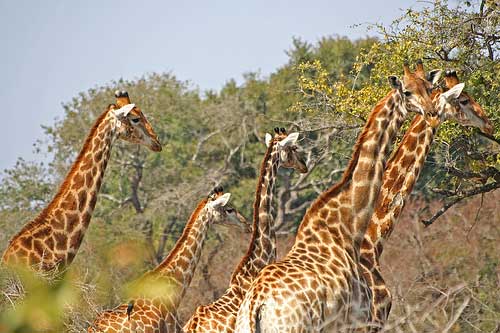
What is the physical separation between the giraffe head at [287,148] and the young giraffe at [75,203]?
4.22 ft

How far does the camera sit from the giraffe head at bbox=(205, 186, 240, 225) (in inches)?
433

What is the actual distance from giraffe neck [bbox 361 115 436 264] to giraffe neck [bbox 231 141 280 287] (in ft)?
4.35

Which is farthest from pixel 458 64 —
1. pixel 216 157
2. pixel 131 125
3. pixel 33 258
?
pixel 216 157

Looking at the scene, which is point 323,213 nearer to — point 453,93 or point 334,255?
point 334,255

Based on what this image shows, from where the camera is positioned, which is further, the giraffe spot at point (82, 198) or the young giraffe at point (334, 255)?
the giraffe spot at point (82, 198)

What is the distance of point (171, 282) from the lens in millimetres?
9953

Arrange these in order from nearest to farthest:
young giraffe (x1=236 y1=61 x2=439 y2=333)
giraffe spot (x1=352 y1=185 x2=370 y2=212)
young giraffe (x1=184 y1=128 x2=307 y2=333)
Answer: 1. young giraffe (x1=236 y1=61 x2=439 y2=333)
2. giraffe spot (x1=352 y1=185 x2=370 y2=212)
3. young giraffe (x1=184 y1=128 x2=307 y2=333)

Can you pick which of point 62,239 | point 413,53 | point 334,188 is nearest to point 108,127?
point 62,239

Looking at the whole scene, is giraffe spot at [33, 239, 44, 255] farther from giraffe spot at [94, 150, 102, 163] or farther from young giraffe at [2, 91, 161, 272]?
giraffe spot at [94, 150, 102, 163]

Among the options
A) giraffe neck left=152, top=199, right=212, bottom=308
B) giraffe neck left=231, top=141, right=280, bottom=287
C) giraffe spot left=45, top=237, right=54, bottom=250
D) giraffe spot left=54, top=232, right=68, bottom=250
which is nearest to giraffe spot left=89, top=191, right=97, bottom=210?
giraffe spot left=54, top=232, right=68, bottom=250

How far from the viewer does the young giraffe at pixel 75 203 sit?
8695 mm

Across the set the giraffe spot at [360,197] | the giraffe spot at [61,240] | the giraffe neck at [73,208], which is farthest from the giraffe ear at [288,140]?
the giraffe spot at [61,240]

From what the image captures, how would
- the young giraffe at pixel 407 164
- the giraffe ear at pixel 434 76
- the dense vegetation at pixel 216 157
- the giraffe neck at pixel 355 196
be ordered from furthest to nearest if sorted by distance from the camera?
the dense vegetation at pixel 216 157
the giraffe ear at pixel 434 76
the young giraffe at pixel 407 164
the giraffe neck at pixel 355 196

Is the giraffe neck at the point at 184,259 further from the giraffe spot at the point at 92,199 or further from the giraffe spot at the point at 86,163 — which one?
the giraffe spot at the point at 86,163
